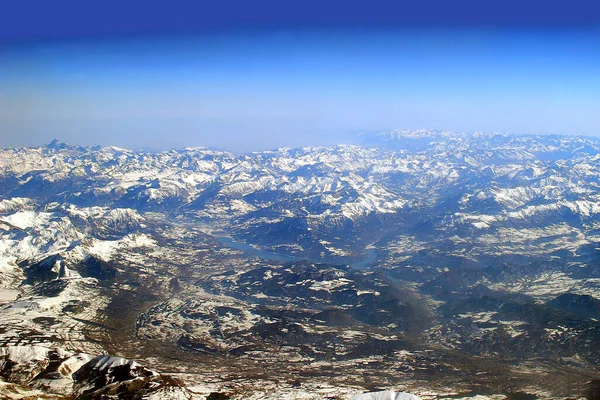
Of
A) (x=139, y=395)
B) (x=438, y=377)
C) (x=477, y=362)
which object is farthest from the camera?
(x=477, y=362)

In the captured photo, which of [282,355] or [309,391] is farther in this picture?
[282,355]

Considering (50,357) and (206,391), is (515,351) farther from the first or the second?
(50,357)

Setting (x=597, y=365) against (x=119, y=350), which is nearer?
(x=597, y=365)

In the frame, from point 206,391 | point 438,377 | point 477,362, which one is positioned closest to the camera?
point 206,391

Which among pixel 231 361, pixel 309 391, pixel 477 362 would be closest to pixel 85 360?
pixel 231 361

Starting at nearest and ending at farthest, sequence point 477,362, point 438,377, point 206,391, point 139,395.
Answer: point 139,395 < point 206,391 < point 438,377 < point 477,362

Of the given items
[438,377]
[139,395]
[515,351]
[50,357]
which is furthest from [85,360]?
[515,351]

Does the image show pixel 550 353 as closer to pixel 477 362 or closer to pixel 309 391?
pixel 477 362

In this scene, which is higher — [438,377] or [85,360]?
[85,360]

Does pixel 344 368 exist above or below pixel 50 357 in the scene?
below
